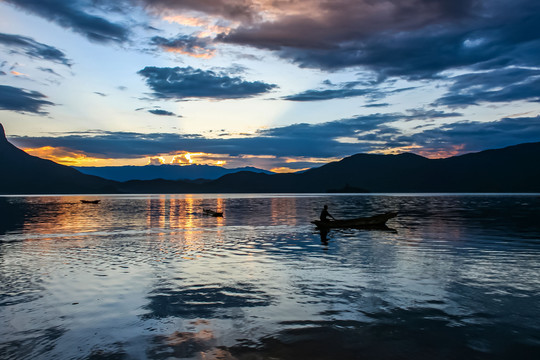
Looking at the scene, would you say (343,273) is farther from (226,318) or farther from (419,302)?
(226,318)

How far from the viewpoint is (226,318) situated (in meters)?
13.5

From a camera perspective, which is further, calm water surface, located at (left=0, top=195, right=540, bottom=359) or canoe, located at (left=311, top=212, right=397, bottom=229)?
→ canoe, located at (left=311, top=212, right=397, bottom=229)

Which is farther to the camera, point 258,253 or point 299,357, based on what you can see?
point 258,253

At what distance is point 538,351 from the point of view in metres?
10.6

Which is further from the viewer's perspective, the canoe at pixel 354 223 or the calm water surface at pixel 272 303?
the canoe at pixel 354 223


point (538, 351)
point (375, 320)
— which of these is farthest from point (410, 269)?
point (538, 351)

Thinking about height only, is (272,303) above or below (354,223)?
below

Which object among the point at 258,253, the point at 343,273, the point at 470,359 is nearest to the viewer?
the point at 470,359

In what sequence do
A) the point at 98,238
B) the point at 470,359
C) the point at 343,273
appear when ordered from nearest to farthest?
the point at 470,359 < the point at 343,273 < the point at 98,238

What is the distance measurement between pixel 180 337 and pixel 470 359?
8.16m

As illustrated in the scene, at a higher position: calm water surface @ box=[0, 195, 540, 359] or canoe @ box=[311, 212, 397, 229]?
canoe @ box=[311, 212, 397, 229]

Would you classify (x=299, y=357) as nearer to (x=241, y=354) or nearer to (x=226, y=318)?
(x=241, y=354)

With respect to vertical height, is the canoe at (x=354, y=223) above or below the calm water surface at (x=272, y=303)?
above

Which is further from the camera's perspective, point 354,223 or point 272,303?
point 354,223
